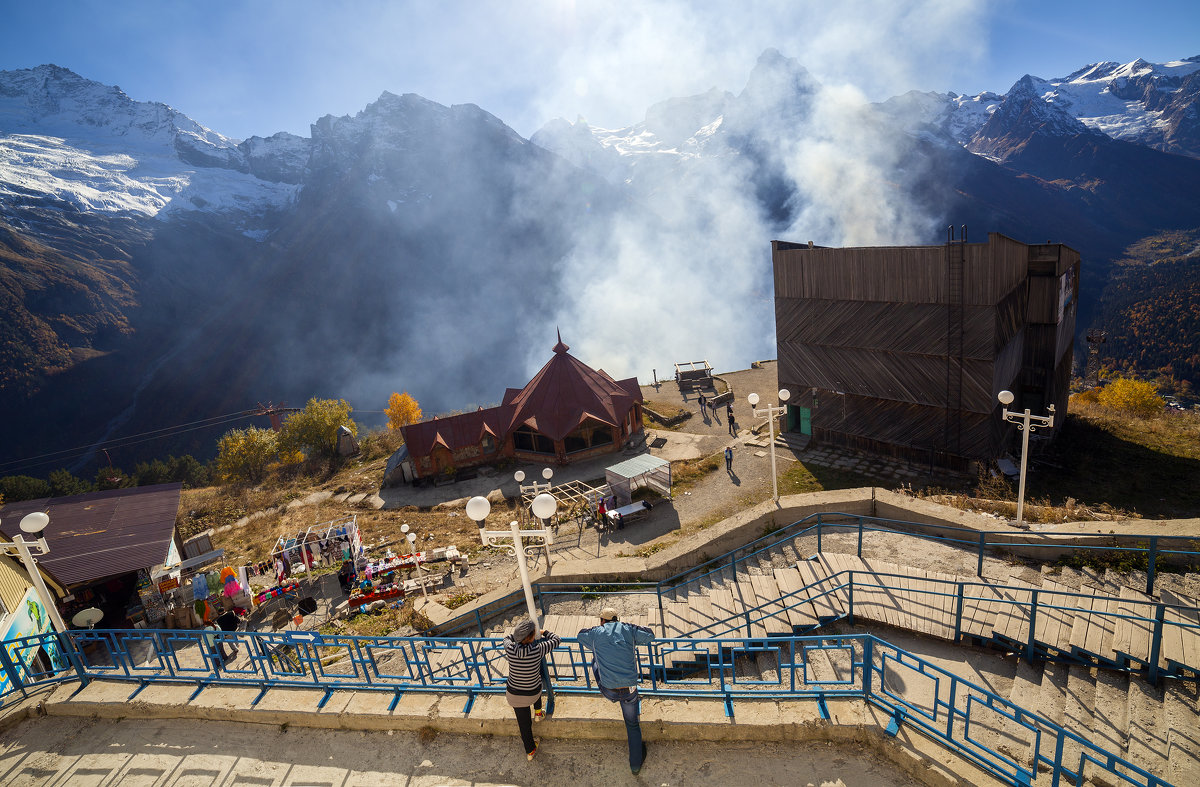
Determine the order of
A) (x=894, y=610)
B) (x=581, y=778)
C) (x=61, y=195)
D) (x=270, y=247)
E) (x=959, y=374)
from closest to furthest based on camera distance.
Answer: (x=581, y=778) → (x=894, y=610) → (x=959, y=374) → (x=61, y=195) → (x=270, y=247)

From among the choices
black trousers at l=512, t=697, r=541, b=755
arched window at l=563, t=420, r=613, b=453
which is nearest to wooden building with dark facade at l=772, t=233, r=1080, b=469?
arched window at l=563, t=420, r=613, b=453

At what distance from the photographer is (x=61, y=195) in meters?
140

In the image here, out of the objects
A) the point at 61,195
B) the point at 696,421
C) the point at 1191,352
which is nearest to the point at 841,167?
the point at 1191,352

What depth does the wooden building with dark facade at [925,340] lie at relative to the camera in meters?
18.5

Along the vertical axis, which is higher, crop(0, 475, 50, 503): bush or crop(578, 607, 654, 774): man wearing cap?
crop(578, 607, 654, 774): man wearing cap

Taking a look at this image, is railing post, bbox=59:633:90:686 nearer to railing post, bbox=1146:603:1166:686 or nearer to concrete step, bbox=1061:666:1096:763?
concrete step, bbox=1061:666:1096:763

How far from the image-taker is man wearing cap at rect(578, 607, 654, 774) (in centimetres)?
613

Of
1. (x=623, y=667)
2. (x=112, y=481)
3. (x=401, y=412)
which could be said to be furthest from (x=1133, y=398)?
(x=112, y=481)

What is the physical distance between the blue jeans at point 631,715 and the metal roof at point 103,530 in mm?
17743

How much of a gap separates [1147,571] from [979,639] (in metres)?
3.02

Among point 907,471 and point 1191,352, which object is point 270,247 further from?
point 1191,352

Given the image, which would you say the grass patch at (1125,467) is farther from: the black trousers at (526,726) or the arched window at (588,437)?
the arched window at (588,437)

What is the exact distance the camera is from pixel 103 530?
19281 millimetres

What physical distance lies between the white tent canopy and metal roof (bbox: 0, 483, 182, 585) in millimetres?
14672
